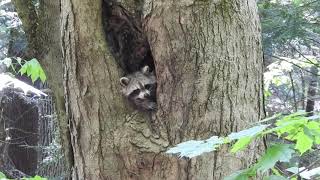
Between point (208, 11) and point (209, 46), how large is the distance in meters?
0.16

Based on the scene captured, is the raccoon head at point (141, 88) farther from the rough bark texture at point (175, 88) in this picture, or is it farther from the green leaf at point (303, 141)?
the green leaf at point (303, 141)

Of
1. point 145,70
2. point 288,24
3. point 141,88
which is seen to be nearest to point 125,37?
point 145,70

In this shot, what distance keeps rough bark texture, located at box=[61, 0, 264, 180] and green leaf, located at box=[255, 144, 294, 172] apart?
30.4 inches

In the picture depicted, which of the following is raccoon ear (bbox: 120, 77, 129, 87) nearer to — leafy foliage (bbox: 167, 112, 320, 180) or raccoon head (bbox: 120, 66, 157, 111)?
raccoon head (bbox: 120, 66, 157, 111)

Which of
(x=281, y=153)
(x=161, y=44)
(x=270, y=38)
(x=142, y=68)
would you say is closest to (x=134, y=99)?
(x=142, y=68)

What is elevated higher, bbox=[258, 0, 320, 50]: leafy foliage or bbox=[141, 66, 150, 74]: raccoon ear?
bbox=[258, 0, 320, 50]: leafy foliage

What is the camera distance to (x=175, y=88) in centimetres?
206

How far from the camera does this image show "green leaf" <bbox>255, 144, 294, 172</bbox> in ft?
3.98

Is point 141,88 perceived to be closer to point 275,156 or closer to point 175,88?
point 175,88

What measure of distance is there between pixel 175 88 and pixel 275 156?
0.89 m

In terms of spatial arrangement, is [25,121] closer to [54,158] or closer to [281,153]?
[54,158]

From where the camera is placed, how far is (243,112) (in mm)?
2064

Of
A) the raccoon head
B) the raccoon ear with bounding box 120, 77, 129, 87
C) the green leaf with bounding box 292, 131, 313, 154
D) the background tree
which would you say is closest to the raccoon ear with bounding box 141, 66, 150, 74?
the raccoon head

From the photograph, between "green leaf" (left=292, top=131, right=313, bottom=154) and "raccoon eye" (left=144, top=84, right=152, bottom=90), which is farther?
"raccoon eye" (left=144, top=84, right=152, bottom=90)
